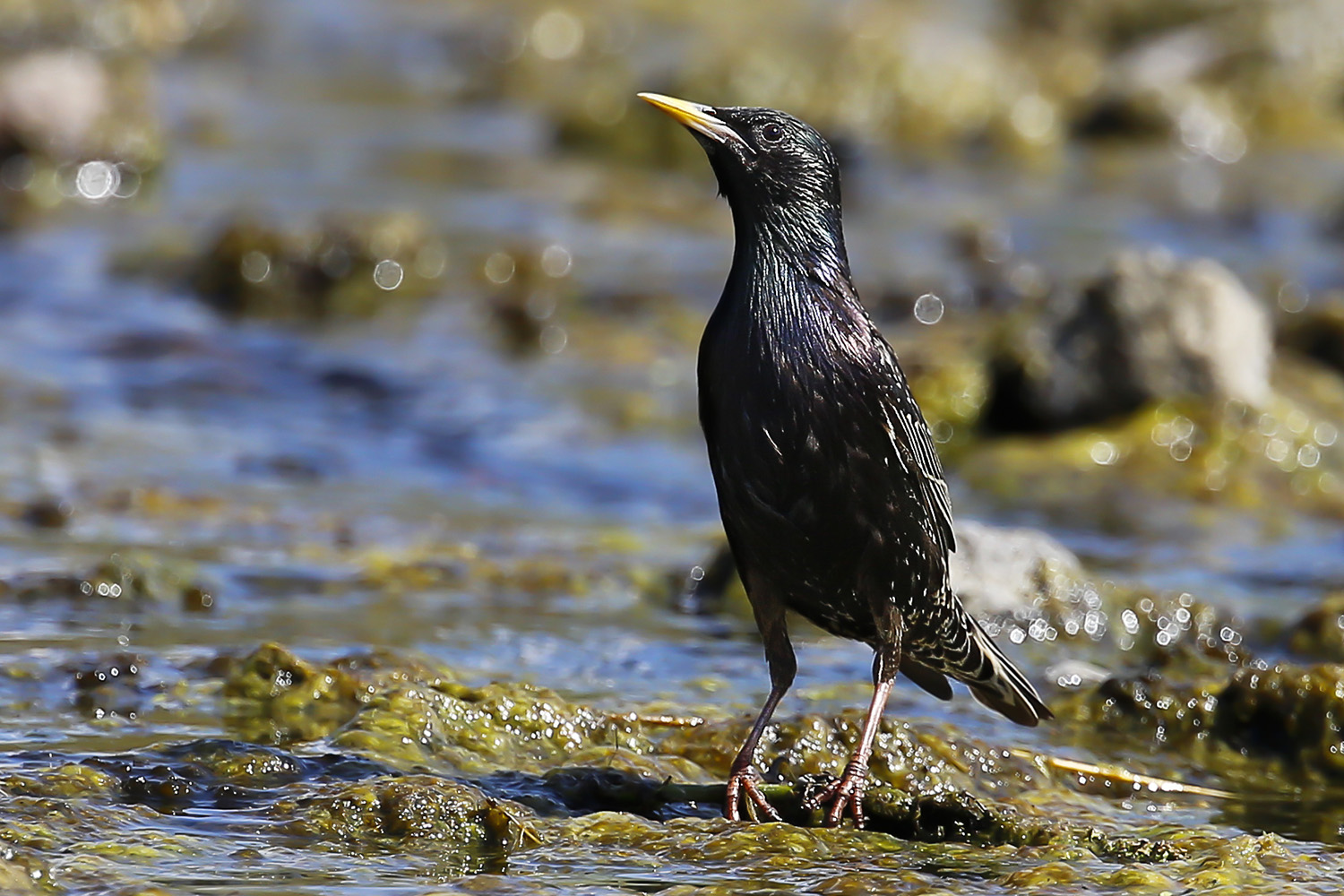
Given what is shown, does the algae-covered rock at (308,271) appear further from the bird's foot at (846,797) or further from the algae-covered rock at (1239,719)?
the bird's foot at (846,797)

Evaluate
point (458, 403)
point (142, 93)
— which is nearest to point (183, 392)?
point (458, 403)

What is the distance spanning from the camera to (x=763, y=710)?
566 centimetres

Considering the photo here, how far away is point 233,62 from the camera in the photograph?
2192cm

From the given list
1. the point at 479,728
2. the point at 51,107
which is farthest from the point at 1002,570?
the point at 51,107

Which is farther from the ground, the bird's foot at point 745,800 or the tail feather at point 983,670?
the tail feather at point 983,670

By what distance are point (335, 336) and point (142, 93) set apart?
5.68 meters

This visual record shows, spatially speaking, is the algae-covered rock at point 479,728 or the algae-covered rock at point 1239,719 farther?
the algae-covered rock at point 1239,719

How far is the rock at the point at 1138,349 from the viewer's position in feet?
34.8

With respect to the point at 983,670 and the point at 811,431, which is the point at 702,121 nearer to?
the point at 811,431

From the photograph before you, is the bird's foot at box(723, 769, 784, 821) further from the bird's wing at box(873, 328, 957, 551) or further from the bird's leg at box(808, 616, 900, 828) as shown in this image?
the bird's wing at box(873, 328, 957, 551)

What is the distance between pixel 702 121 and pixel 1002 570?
2.74 meters

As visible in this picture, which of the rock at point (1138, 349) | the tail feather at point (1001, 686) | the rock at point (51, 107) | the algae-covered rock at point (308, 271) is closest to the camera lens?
the tail feather at point (1001, 686)

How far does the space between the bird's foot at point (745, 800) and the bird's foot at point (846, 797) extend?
0.44ft

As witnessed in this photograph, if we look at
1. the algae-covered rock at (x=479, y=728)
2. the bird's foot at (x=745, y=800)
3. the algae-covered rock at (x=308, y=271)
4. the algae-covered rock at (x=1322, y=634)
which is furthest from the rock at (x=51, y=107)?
the bird's foot at (x=745, y=800)
